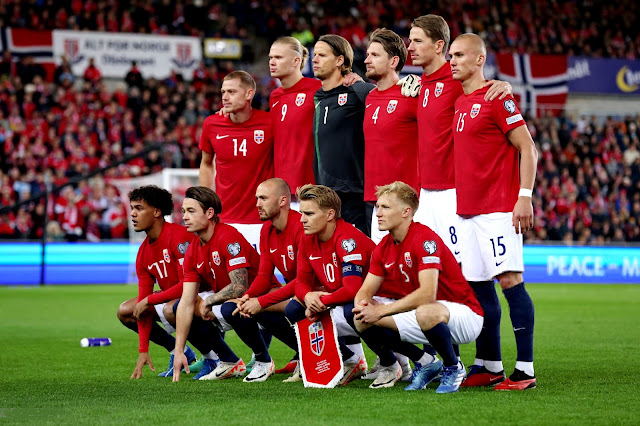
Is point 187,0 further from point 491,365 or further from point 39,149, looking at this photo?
point 491,365

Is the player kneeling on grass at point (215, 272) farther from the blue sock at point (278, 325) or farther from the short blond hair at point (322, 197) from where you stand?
the short blond hair at point (322, 197)

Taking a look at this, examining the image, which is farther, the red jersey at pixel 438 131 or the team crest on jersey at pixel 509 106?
the red jersey at pixel 438 131

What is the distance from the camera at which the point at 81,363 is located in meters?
7.54

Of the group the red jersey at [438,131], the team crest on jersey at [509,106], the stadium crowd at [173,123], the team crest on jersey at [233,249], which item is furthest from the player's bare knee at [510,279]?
the stadium crowd at [173,123]

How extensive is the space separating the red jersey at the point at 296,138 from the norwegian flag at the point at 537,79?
61.8ft

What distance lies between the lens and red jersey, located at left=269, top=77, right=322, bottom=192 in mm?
7160

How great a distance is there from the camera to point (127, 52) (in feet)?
75.3

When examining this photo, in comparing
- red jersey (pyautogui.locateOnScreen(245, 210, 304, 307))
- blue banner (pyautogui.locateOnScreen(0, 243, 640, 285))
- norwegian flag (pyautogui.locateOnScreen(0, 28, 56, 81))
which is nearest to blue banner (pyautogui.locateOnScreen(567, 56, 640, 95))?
blue banner (pyautogui.locateOnScreen(0, 243, 640, 285))

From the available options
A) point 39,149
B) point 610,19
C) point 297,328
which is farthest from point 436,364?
point 610,19

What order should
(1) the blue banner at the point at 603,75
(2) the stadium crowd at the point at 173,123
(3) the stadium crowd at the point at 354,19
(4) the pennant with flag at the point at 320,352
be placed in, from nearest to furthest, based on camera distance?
(4) the pennant with flag at the point at 320,352 → (2) the stadium crowd at the point at 173,123 → (3) the stadium crowd at the point at 354,19 → (1) the blue banner at the point at 603,75

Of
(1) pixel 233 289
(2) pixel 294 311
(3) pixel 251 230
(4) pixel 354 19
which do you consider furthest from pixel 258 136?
(4) pixel 354 19

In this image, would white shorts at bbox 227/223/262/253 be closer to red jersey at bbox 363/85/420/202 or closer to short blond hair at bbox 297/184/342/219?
red jersey at bbox 363/85/420/202

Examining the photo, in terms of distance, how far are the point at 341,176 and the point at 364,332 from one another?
1.43m

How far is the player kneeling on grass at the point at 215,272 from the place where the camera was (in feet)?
21.6
